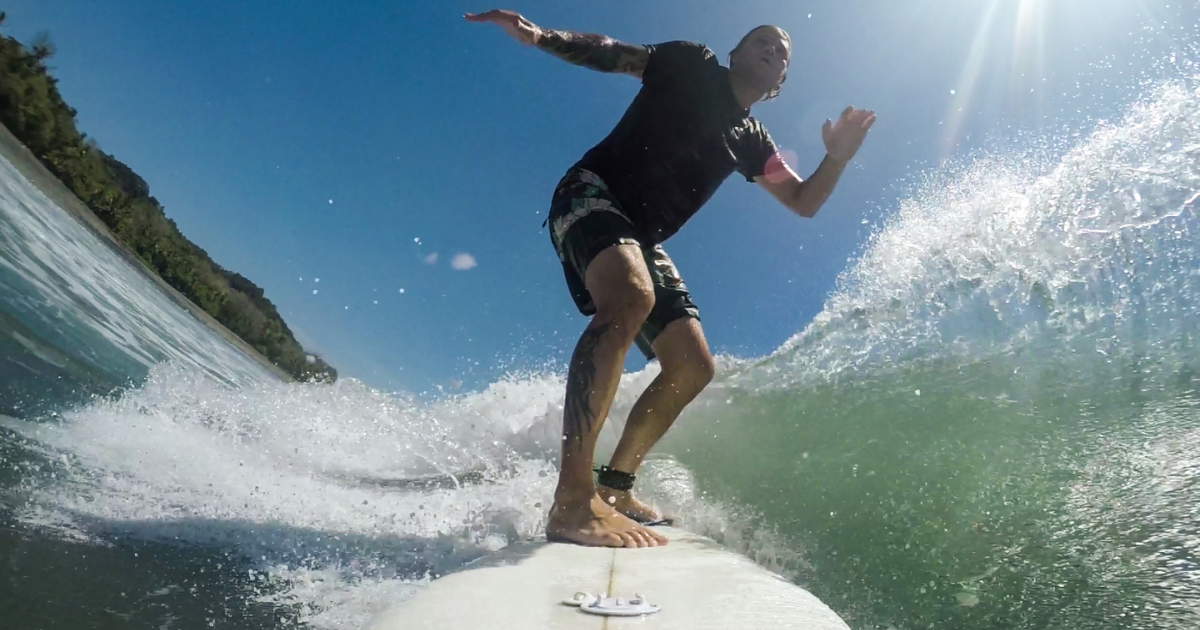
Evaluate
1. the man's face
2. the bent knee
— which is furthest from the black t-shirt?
the bent knee

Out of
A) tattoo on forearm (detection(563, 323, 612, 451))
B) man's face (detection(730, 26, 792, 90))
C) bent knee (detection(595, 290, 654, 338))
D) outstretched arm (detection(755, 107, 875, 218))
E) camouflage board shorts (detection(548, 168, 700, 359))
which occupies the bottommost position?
tattoo on forearm (detection(563, 323, 612, 451))

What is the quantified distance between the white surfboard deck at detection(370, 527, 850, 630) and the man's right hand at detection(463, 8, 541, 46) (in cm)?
173

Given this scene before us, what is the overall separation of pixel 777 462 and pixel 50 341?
24.3 ft

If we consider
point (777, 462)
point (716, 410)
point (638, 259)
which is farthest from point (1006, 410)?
point (716, 410)

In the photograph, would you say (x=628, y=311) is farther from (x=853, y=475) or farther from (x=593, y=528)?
(x=853, y=475)

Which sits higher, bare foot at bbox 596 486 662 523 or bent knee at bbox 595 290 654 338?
bent knee at bbox 595 290 654 338

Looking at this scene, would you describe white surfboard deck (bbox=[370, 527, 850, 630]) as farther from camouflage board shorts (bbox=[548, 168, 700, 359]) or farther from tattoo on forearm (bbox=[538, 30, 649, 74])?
tattoo on forearm (bbox=[538, 30, 649, 74])

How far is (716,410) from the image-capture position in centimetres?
605

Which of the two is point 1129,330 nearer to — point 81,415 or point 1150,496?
point 1150,496

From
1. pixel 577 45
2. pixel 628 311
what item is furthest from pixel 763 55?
pixel 628 311

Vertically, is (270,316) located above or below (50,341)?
above

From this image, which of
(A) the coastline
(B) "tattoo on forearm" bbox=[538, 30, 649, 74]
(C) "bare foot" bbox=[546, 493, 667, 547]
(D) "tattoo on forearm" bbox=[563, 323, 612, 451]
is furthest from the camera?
(A) the coastline

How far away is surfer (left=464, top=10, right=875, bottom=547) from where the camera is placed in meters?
2.17

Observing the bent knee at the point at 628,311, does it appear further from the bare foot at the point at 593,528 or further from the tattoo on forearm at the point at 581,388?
the bare foot at the point at 593,528
